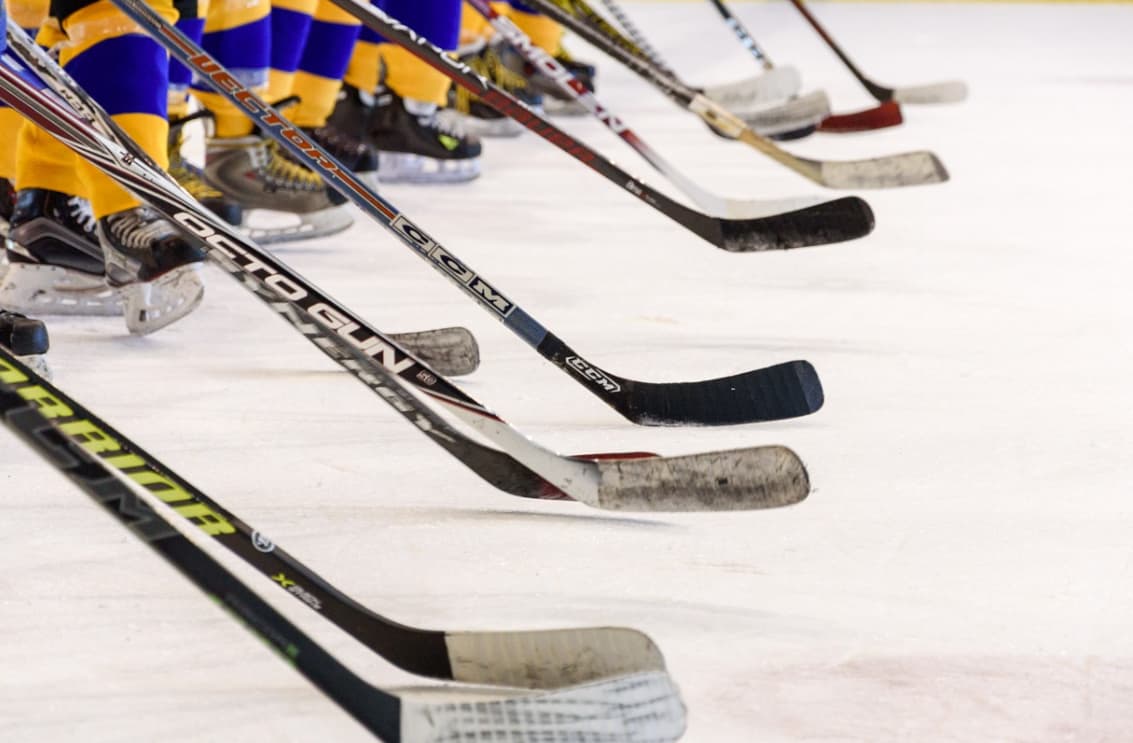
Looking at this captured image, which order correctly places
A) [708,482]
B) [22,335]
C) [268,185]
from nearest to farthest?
[708,482] < [22,335] < [268,185]

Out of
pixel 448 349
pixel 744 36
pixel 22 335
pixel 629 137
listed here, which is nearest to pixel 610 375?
pixel 448 349

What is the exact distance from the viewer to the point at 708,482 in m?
1.27

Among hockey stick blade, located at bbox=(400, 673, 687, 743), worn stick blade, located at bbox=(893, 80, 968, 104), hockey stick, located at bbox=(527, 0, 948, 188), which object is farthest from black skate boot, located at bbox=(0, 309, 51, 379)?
worn stick blade, located at bbox=(893, 80, 968, 104)

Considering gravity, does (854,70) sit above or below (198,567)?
above

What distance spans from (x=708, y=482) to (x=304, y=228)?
1384mm

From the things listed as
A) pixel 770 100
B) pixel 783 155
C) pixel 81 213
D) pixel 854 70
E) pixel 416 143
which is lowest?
pixel 81 213

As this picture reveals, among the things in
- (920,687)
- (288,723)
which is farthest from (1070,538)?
(288,723)

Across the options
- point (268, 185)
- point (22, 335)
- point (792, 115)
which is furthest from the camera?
point (792, 115)

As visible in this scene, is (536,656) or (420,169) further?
(420,169)

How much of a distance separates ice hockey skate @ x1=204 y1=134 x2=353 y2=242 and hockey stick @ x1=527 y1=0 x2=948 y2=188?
0.47 meters

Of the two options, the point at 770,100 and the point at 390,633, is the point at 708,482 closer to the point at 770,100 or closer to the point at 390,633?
the point at 390,633

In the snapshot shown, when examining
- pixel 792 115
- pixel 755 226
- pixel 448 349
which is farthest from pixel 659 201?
pixel 792 115

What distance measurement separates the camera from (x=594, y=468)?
129cm

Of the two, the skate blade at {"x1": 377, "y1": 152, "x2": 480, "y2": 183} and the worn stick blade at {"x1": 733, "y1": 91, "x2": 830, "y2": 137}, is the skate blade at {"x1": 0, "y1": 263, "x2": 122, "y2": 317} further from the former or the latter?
the worn stick blade at {"x1": 733, "y1": 91, "x2": 830, "y2": 137}
